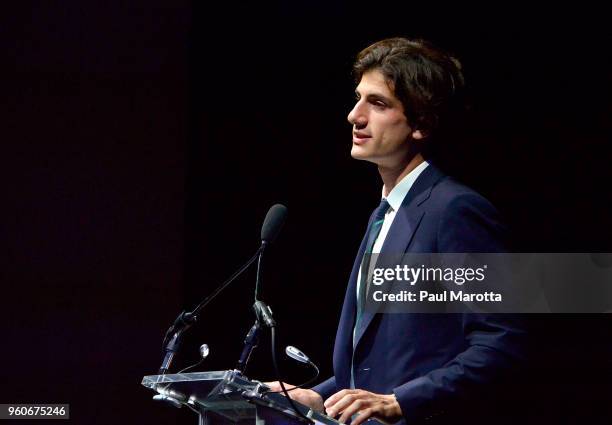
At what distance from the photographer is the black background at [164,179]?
3816 millimetres

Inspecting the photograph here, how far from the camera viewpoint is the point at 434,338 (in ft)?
7.47

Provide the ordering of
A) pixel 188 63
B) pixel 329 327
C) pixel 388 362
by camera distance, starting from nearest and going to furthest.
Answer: pixel 388 362
pixel 329 327
pixel 188 63

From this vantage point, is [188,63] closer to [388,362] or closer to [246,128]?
[246,128]

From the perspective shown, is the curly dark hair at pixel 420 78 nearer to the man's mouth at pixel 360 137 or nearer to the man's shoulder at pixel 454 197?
the man's mouth at pixel 360 137

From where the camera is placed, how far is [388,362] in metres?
2.28

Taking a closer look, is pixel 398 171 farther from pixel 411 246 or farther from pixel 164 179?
pixel 164 179

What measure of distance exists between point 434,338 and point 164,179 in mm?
2073

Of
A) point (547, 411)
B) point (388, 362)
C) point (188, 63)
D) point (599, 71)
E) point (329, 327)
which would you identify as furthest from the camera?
point (188, 63)

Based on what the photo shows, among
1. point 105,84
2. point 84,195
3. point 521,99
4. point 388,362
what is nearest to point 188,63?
point 105,84

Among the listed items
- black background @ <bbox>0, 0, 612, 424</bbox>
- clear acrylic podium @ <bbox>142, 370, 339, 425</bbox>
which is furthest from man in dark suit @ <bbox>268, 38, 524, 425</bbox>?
black background @ <bbox>0, 0, 612, 424</bbox>

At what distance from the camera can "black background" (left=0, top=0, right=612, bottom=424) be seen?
3.82m

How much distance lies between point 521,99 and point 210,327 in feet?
5.67

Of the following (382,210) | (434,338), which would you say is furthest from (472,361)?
(382,210)

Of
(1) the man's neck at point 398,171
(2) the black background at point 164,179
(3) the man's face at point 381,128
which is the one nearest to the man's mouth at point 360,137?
(3) the man's face at point 381,128
